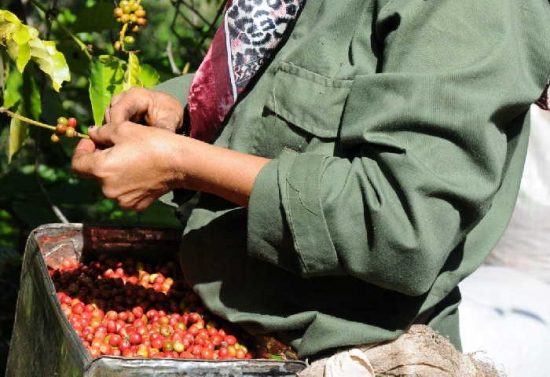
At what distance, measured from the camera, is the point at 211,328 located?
214 cm

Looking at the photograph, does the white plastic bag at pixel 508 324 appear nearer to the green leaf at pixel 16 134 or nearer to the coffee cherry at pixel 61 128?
the coffee cherry at pixel 61 128

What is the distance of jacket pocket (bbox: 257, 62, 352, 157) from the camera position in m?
1.86

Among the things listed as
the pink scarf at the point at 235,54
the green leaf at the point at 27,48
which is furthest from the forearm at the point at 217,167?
A: the green leaf at the point at 27,48

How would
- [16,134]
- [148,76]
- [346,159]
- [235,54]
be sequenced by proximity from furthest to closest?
[148,76] → [16,134] → [235,54] → [346,159]

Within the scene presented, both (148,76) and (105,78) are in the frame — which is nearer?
(105,78)

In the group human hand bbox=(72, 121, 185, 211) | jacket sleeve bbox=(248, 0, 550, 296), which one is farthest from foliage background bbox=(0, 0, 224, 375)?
jacket sleeve bbox=(248, 0, 550, 296)

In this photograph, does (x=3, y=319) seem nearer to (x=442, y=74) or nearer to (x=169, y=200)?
(x=169, y=200)

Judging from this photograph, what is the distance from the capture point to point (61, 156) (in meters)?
3.77

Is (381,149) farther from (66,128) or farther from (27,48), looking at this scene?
(27,48)

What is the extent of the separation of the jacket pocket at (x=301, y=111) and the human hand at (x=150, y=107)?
0.39 metres

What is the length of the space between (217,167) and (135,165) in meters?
0.15

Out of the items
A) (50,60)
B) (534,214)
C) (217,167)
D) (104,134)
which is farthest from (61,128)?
(534,214)

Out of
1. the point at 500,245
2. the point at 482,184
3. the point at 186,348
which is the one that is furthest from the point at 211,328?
the point at 500,245

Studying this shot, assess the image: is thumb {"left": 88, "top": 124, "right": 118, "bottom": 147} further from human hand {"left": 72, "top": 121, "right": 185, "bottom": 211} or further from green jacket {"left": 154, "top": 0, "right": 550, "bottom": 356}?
green jacket {"left": 154, "top": 0, "right": 550, "bottom": 356}
